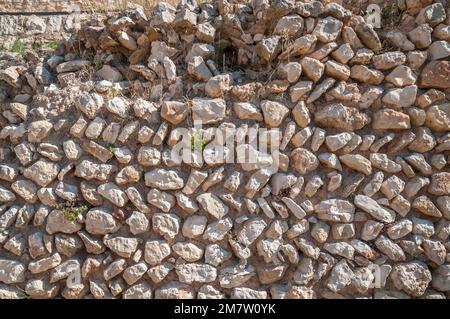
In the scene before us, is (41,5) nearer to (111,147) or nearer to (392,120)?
(111,147)

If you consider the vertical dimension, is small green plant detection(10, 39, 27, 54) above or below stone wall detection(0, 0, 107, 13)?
below

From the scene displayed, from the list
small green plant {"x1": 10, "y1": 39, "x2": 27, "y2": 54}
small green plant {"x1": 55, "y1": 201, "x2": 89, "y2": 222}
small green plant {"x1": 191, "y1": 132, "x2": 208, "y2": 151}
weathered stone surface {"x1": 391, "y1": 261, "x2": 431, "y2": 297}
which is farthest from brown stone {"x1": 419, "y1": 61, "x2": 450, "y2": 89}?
small green plant {"x1": 10, "y1": 39, "x2": 27, "y2": 54}

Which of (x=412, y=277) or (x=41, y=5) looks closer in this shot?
(x=412, y=277)

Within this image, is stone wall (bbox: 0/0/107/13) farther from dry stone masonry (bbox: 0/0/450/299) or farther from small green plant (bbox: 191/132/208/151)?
small green plant (bbox: 191/132/208/151)

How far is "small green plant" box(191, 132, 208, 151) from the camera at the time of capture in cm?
331

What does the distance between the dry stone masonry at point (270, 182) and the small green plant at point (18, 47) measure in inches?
55.0

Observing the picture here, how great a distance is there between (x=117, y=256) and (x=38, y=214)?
0.69 m

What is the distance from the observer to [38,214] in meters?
3.36

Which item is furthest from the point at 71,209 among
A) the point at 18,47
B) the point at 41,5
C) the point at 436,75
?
the point at 436,75

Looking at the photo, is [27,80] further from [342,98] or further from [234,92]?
[342,98]

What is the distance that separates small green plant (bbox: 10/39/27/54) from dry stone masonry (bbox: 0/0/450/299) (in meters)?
1.40

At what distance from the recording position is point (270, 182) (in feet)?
10.9

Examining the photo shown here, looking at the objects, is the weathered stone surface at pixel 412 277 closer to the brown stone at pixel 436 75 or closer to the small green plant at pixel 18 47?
the brown stone at pixel 436 75

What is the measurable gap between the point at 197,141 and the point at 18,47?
2.43 m
